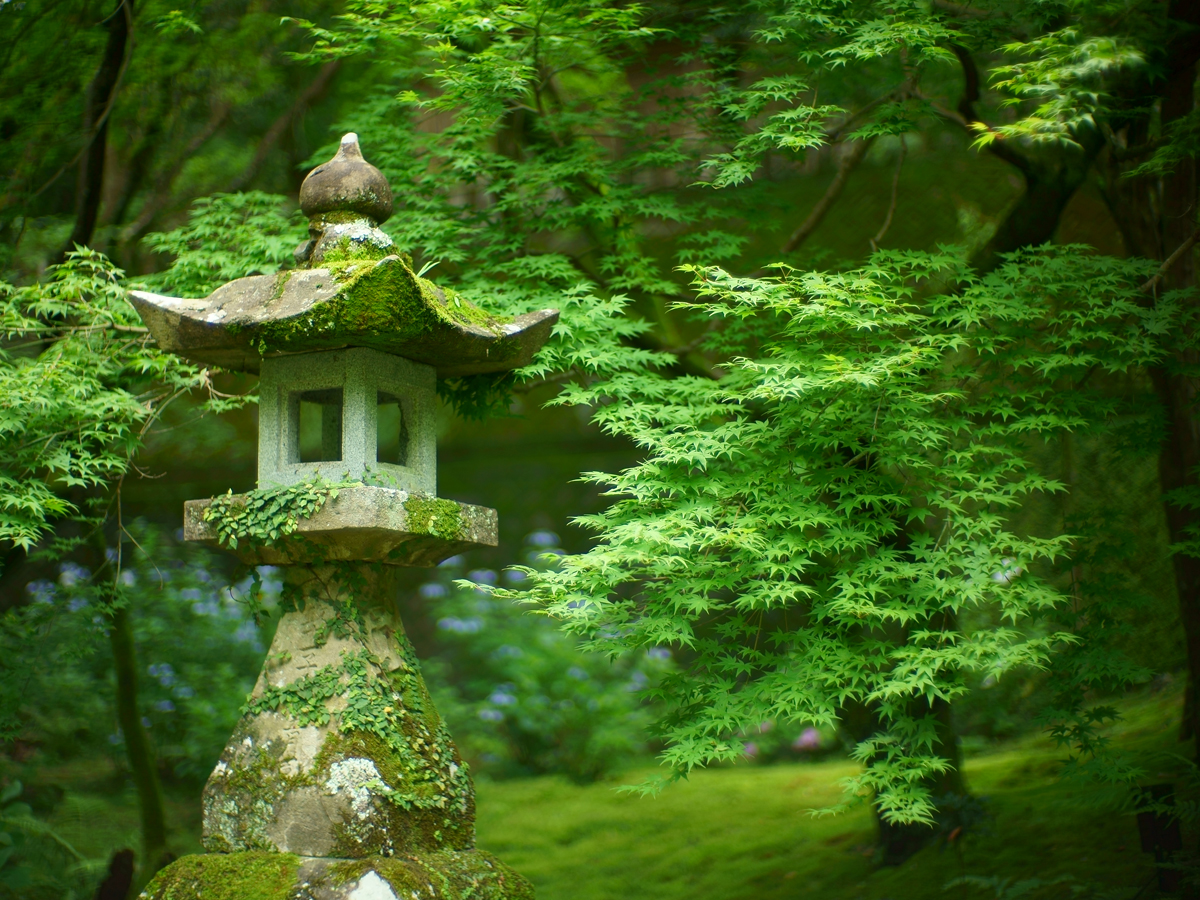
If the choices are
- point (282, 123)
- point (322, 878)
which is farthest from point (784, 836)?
point (282, 123)

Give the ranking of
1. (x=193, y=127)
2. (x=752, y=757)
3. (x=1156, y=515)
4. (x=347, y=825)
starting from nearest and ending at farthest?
(x=347, y=825) < (x=1156, y=515) < (x=193, y=127) < (x=752, y=757)

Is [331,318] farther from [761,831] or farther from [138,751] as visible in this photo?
[761,831]

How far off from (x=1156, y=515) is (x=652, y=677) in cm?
406

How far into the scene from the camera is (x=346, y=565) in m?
4.31

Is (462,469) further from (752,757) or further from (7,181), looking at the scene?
(7,181)

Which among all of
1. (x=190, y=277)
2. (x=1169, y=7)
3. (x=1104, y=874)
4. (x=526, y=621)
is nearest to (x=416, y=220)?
(x=190, y=277)

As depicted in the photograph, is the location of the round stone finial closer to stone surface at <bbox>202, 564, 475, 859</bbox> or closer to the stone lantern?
the stone lantern

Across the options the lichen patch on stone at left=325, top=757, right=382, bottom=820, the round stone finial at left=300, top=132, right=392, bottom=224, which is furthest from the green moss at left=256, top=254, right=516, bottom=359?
the lichen patch on stone at left=325, top=757, right=382, bottom=820

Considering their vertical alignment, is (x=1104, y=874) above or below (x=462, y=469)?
below

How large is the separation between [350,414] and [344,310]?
482 millimetres

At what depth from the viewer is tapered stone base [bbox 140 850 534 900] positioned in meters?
3.74

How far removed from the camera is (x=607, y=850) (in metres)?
7.49

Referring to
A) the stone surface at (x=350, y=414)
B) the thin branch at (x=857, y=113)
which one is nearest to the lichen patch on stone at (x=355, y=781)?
the stone surface at (x=350, y=414)

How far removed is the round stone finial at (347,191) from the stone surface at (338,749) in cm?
150
